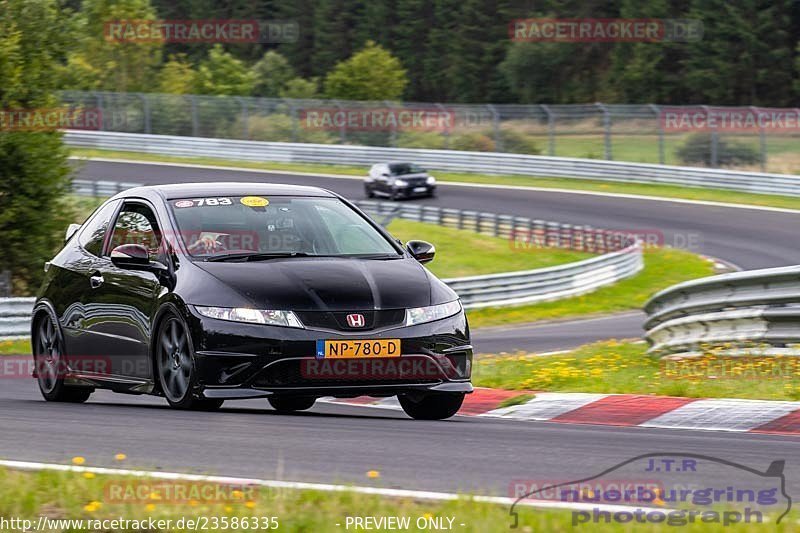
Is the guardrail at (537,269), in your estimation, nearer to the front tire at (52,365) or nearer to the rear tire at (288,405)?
the front tire at (52,365)

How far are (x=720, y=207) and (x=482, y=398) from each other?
31289 mm

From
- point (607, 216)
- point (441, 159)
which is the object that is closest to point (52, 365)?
point (607, 216)

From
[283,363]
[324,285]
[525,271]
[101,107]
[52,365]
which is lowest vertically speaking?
[525,271]

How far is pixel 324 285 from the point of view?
26.6 ft

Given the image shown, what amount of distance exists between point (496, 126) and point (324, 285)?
135 ft

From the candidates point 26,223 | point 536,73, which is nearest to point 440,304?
point 26,223

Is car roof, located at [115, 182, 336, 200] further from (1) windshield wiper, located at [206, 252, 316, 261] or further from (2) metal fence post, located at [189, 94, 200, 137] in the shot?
(2) metal fence post, located at [189, 94, 200, 137]

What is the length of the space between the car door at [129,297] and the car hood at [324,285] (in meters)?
0.60

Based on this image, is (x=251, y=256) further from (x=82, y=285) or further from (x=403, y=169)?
(x=403, y=169)

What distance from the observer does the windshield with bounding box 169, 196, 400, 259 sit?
28.5 ft

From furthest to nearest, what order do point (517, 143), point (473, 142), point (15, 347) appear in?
point (473, 142), point (517, 143), point (15, 347)

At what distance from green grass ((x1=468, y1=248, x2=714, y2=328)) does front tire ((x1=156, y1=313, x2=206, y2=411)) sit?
17.1m
